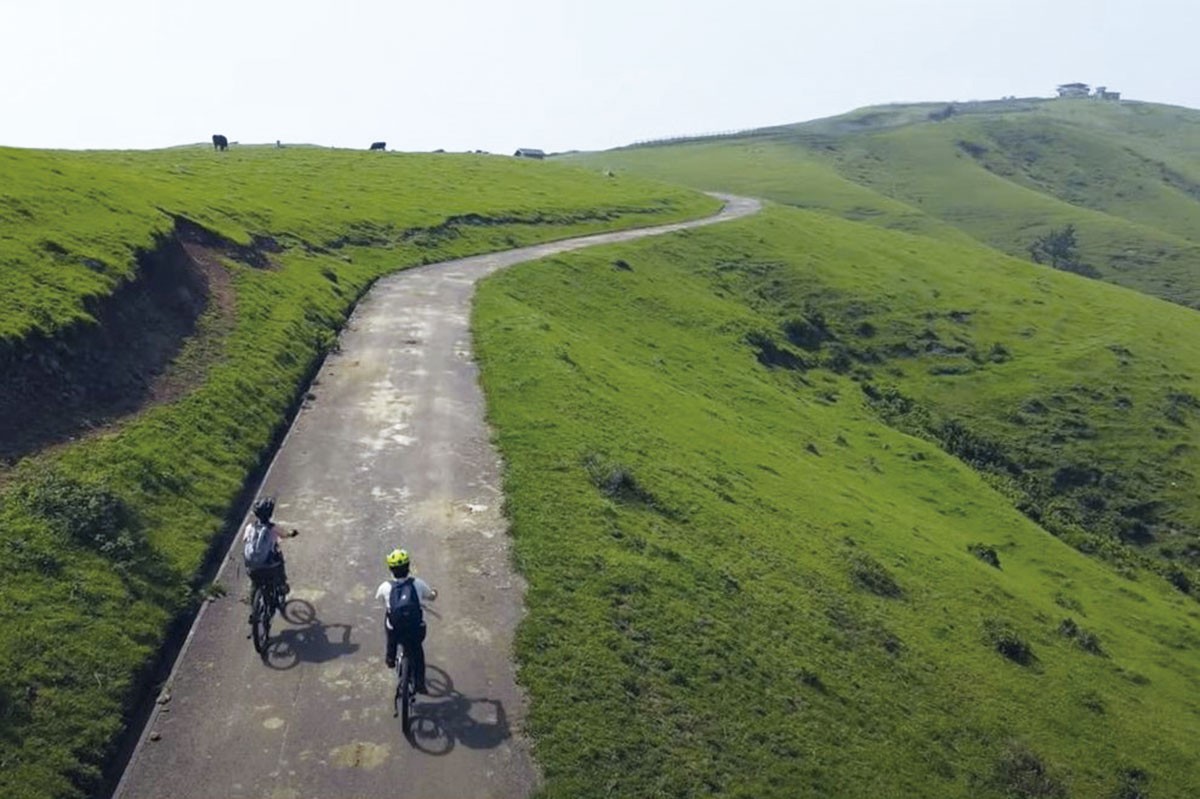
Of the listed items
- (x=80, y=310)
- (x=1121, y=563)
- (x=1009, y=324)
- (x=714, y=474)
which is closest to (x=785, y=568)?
(x=714, y=474)

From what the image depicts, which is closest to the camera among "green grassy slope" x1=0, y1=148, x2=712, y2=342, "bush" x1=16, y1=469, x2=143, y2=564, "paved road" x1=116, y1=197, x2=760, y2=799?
"paved road" x1=116, y1=197, x2=760, y2=799

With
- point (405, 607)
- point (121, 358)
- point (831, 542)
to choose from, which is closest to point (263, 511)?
point (405, 607)

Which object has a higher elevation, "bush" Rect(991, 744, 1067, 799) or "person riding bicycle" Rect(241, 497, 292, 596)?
"person riding bicycle" Rect(241, 497, 292, 596)

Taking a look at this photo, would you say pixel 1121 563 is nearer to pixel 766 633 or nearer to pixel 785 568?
pixel 785 568

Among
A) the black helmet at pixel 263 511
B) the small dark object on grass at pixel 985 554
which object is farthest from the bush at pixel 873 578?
the black helmet at pixel 263 511

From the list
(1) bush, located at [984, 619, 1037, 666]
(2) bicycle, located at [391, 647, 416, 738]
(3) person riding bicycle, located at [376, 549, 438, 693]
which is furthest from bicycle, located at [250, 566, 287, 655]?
(1) bush, located at [984, 619, 1037, 666]

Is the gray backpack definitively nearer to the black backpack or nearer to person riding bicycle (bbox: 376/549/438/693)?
person riding bicycle (bbox: 376/549/438/693)
